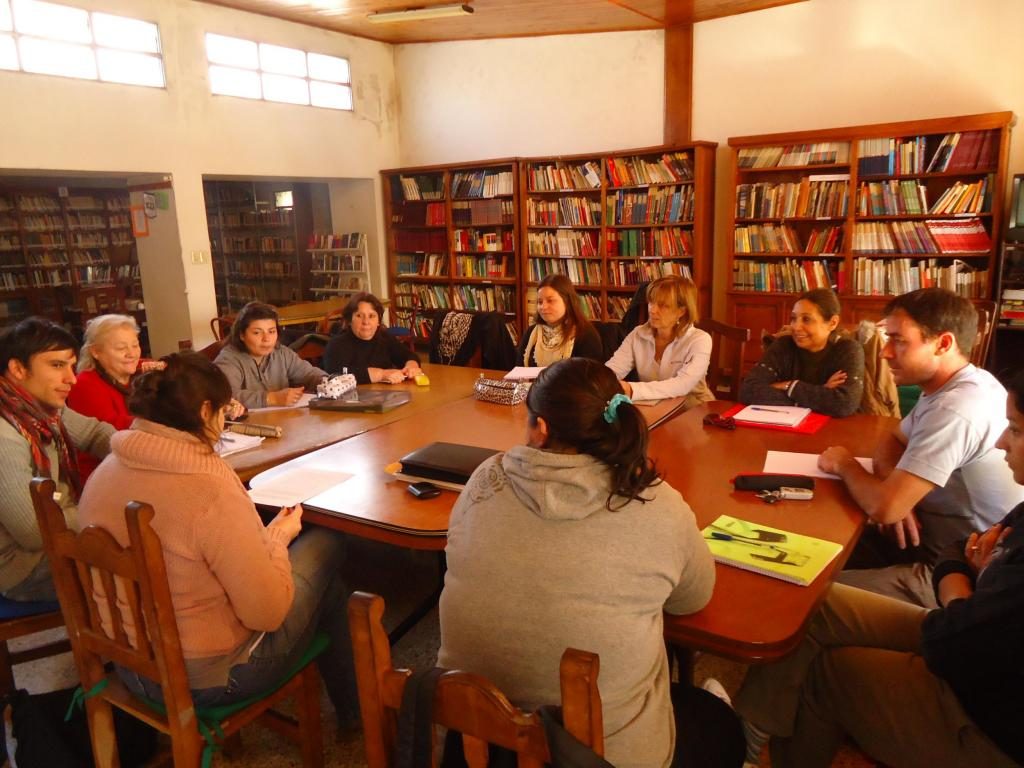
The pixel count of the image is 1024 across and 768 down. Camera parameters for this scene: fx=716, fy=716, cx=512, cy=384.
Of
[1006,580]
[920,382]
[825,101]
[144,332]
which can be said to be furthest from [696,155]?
[144,332]

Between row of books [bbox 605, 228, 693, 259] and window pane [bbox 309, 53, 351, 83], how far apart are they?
3227 millimetres

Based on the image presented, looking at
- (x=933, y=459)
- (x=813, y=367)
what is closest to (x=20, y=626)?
(x=933, y=459)

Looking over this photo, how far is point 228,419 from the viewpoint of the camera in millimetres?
2855

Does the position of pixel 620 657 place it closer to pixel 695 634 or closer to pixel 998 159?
pixel 695 634

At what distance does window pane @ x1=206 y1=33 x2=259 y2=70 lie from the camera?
613cm

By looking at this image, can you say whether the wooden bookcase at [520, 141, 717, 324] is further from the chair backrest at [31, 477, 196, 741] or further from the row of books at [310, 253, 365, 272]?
the chair backrest at [31, 477, 196, 741]

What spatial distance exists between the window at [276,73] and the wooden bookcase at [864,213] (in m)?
4.03

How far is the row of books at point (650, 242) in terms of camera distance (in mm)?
5977

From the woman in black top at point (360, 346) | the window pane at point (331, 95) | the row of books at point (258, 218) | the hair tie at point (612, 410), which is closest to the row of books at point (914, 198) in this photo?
the woman in black top at point (360, 346)

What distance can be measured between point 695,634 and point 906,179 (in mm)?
4847

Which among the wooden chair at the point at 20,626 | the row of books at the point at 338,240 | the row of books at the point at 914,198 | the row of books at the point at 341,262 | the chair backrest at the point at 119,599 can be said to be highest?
the row of books at the point at 914,198

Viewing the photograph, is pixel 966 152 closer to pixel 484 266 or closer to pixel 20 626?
pixel 484 266

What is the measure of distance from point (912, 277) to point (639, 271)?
2.09 metres

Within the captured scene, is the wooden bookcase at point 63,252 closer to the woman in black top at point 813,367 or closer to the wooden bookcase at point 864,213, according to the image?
the wooden bookcase at point 864,213
